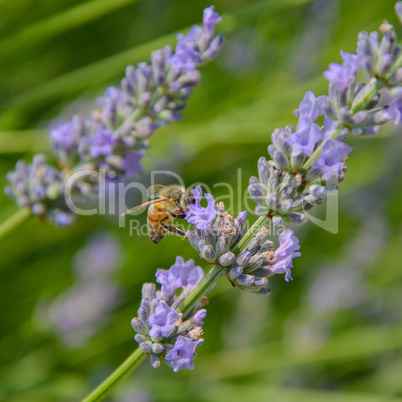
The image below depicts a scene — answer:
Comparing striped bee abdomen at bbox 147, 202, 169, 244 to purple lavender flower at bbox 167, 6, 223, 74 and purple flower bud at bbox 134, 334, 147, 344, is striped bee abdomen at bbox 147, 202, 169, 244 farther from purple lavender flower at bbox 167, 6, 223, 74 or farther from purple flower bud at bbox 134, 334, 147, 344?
purple flower bud at bbox 134, 334, 147, 344

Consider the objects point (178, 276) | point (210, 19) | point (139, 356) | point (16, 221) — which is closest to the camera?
point (139, 356)

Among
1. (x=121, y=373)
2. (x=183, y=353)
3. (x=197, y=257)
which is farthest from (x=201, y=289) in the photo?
(x=197, y=257)

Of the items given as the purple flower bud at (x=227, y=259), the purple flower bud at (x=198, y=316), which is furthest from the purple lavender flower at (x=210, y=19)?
the purple flower bud at (x=198, y=316)

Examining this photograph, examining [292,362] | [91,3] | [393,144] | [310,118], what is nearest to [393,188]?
[393,144]

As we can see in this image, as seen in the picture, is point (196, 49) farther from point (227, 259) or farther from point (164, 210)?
point (227, 259)

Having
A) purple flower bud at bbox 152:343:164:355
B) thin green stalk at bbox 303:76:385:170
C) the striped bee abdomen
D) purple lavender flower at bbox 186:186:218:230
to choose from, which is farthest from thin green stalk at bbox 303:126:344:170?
the striped bee abdomen
